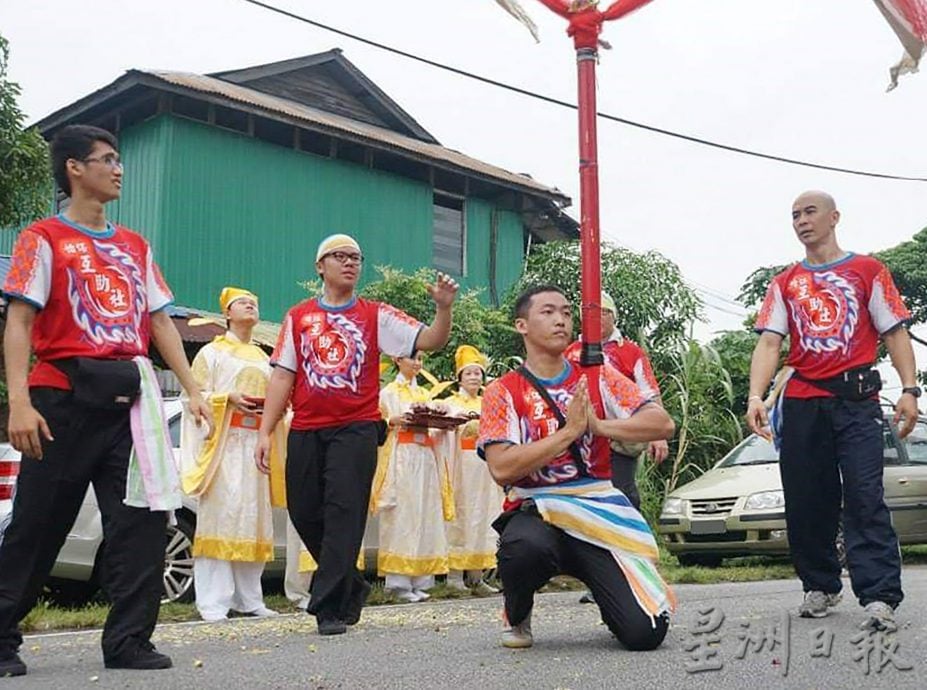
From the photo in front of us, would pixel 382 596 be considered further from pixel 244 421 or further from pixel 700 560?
pixel 700 560

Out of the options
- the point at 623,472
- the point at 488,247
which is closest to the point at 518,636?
the point at 623,472

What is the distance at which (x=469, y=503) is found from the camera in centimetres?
910


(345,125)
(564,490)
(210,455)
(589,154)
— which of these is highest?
(345,125)

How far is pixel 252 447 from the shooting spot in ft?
24.1

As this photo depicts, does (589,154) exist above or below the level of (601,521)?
above

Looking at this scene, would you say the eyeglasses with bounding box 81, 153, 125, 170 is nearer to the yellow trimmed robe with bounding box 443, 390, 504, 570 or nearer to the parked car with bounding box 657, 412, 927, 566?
the yellow trimmed robe with bounding box 443, 390, 504, 570

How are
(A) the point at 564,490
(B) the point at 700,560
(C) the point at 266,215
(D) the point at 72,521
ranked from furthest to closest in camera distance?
(C) the point at 266,215
(B) the point at 700,560
(A) the point at 564,490
(D) the point at 72,521

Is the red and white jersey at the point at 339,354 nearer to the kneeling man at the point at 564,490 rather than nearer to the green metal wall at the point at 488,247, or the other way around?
the kneeling man at the point at 564,490

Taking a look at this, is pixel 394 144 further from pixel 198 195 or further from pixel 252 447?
pixel 252 447

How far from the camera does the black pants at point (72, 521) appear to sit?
14.1 feet

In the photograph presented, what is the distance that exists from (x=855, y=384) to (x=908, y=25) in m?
2.09

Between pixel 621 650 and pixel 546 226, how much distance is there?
19540 mm

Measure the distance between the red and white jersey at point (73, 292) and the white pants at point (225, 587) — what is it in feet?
9.25

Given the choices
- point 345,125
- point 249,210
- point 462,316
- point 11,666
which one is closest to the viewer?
point 11,666
